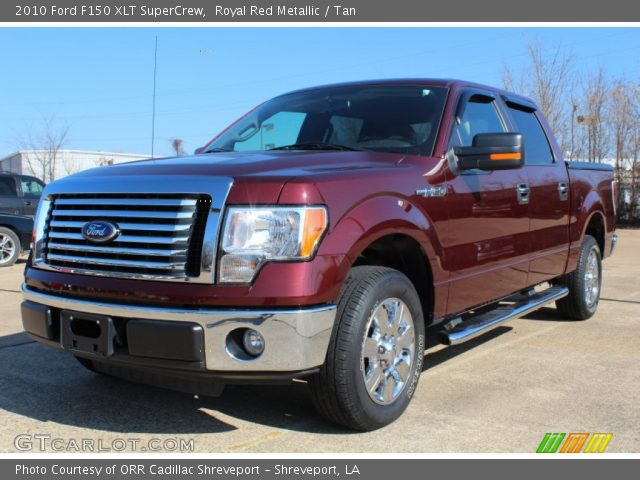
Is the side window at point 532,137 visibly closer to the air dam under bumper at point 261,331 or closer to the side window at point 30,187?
the air dam under bumper at point 261,331

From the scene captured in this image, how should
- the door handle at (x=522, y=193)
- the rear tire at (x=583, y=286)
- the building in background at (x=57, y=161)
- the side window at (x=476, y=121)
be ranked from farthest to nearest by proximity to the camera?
1. the building in background at (x=57, y=161)
2. the rear tire at (x=583, y=286)
3. the door handle at (x=522, y=193)
4. the side window at (x=476, y=121)

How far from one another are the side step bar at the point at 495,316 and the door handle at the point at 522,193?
31.1 inches

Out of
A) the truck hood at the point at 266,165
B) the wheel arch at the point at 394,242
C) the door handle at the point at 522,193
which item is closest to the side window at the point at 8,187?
the truck hood at the point at 266,165

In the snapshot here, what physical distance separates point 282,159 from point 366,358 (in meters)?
1.10

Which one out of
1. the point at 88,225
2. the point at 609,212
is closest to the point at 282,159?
the point at 88,225

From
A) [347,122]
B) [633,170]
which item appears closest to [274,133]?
[347,122]

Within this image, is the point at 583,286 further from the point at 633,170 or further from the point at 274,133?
the point at 633,170

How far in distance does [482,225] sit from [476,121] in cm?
79

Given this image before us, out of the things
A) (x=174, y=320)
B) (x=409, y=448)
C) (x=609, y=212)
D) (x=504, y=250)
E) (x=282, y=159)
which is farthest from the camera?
(x=609, y=212)

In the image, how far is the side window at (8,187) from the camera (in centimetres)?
1421

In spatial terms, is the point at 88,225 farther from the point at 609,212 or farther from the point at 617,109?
the point at 617,109

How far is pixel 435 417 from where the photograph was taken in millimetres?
3531

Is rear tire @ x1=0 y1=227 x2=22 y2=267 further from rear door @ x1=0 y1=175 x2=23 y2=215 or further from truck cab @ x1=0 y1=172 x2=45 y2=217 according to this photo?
rear door @ x1=0 y1=175 x2=23 y2=215

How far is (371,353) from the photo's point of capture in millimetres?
3244
